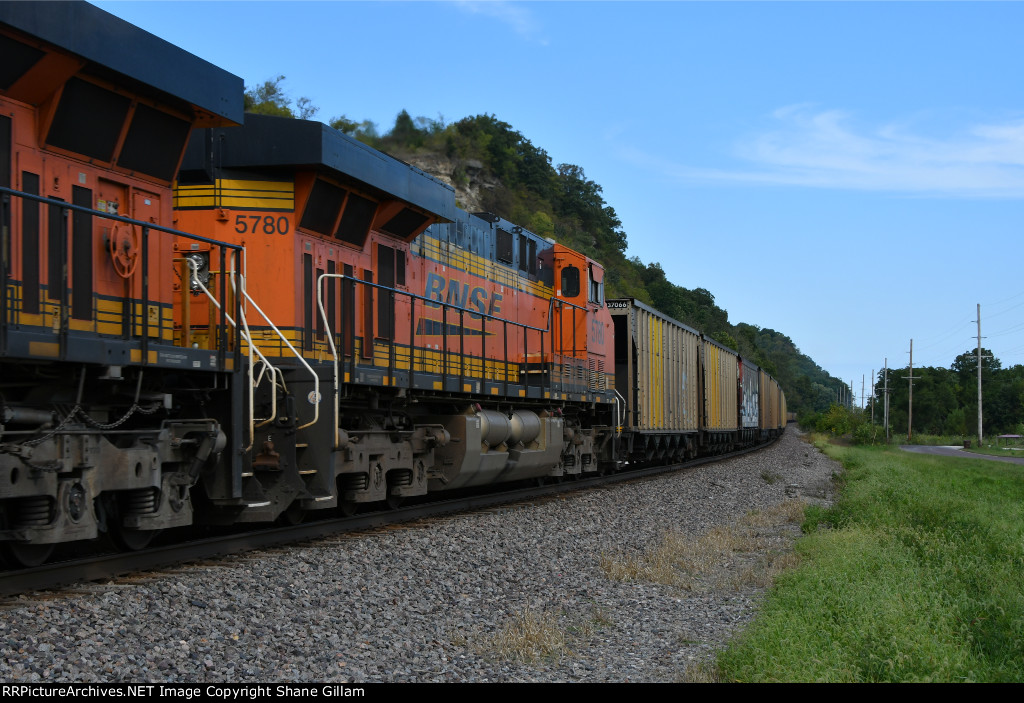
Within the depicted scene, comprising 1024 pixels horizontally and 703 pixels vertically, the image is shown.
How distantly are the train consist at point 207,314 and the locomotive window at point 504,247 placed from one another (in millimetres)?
736

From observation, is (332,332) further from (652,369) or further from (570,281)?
(652,369)

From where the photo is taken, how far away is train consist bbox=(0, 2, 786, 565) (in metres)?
→ 5.82

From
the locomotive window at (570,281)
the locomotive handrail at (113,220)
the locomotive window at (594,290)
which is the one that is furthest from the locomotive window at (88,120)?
the locomotive window at (594,290)

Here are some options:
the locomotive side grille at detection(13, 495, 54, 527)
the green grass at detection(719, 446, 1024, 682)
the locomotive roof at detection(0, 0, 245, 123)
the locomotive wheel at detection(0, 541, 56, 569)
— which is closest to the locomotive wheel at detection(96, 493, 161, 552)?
the locomotive wheel at detection(0, 541, 56, 569)

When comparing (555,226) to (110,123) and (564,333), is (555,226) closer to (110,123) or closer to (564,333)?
(564,333)

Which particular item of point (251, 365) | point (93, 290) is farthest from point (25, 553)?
point (251, 365)

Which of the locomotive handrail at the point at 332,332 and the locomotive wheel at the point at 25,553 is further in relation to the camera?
the locomotive handrail at the point at 332,332

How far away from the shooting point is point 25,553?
6.01 m

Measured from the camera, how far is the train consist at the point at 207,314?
19.1ft

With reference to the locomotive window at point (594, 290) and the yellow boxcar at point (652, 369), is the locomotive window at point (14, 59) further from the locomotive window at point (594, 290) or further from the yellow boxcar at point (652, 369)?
the yellow boxcar at point (652, 369)

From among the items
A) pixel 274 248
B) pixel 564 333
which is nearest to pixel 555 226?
pixel 564 333

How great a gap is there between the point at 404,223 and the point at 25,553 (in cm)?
594

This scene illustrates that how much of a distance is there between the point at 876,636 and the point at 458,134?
68801 mm

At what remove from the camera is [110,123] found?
266 inches
